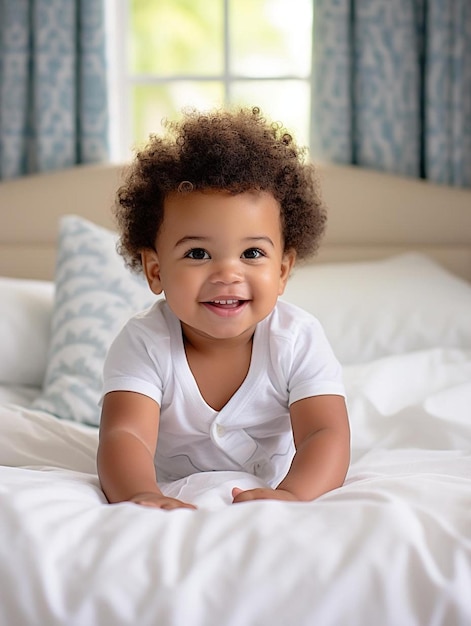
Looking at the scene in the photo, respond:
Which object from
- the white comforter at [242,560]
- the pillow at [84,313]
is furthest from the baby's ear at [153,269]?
the pillow at [84,313]

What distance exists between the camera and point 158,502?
3.45ft

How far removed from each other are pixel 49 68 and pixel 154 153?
5.90 ft

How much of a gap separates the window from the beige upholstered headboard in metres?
0.32

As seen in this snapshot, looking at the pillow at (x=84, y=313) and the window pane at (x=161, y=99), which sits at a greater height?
the window pane at (x=161, y=99)

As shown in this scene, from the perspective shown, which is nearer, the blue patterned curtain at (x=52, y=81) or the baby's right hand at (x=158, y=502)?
the baby's right hand at (x=158, y=502)

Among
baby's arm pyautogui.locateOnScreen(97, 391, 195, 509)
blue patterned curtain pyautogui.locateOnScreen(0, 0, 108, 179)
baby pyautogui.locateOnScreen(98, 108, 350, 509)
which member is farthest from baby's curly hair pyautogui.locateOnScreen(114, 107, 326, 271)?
blue patterned curtain pyautogui.locateOnScreen(0, 0, 108, 179)

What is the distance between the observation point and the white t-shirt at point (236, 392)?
4.30ft

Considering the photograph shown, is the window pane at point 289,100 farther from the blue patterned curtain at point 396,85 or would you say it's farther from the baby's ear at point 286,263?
the baby's ear at point 286,263

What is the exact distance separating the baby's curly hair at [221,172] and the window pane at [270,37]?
1797 mm

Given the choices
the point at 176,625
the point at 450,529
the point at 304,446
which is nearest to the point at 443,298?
the point at 304,446

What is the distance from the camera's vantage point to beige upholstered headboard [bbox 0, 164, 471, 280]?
2.79 metres

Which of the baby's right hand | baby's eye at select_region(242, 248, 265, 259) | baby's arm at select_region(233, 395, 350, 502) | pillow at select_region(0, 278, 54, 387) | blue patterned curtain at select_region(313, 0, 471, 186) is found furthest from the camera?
blue patterned curtain at select_region(313, 0, 471, 186)

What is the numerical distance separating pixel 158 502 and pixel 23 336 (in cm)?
117

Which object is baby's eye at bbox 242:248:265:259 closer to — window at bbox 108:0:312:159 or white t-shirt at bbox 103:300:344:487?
white t-shirt at bbox 103:300:344:487
